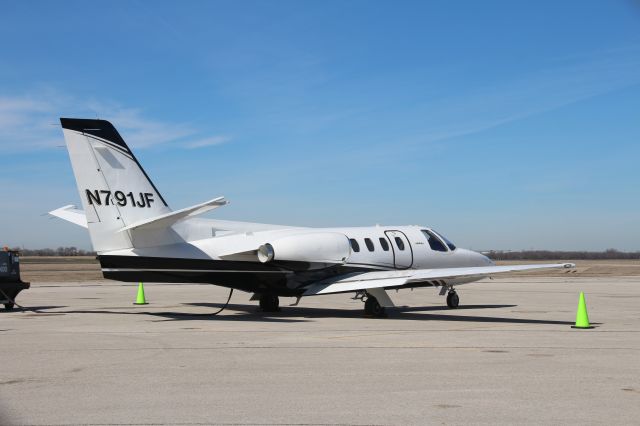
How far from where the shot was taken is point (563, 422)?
7.91 meters

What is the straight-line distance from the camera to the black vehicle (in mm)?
24219

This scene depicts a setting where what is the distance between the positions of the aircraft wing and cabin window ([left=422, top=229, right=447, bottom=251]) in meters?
3.63

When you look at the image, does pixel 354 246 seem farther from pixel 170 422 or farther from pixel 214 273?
pixel 170 422

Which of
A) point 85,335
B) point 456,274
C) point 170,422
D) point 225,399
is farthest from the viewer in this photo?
point 456,274

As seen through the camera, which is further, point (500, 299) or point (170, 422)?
point (500, 299)

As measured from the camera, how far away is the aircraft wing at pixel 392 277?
68.1ft

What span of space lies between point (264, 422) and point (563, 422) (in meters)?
3.07

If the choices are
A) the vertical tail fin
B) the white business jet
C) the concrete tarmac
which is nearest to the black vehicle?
the white business jet

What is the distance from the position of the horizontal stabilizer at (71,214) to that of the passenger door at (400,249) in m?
9.55

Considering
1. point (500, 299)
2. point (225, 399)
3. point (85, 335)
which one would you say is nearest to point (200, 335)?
point (85, 335)

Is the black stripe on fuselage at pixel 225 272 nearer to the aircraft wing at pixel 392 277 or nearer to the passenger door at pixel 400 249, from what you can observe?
the aircraft wing at pixel 392 277

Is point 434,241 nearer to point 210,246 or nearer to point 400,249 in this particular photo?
point 400,249

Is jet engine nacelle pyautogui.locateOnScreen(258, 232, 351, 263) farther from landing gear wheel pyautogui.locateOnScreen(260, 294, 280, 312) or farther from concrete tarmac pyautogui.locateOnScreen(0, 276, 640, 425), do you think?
landing gear wheel pyautogui.locateOnScreen(260, 294, 280, 312)

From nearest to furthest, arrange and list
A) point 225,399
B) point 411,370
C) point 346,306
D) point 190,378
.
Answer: point 225,399 < point 190,378 < point 411,370 < point 346,306
